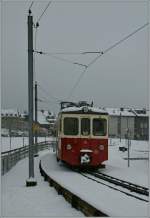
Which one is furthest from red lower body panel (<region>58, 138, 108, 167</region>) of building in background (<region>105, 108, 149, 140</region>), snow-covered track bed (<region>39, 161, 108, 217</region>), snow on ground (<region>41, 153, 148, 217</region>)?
building in background (<region>105, 108, 149, 140</region>)

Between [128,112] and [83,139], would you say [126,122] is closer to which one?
[128,112]

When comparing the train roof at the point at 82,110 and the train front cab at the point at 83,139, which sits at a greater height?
the train roof at the point at 82,110

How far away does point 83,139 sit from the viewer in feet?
62.4

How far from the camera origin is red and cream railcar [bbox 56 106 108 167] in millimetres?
18828

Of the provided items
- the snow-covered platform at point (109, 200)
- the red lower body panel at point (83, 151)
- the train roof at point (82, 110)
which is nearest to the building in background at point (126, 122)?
the train roof at point (82, 110)

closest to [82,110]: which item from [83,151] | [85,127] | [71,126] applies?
[85,127]

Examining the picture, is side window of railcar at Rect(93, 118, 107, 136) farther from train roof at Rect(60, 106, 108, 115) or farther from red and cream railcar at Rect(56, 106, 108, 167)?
train roof at Rect(60, 106, 108, 115)

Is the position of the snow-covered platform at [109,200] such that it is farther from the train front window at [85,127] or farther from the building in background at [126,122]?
the building in background at [126,122]

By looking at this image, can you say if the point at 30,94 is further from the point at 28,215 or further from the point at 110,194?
the point at 28,215

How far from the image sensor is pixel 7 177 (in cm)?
1827

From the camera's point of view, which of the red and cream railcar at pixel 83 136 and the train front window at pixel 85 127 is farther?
the train front window at pixel 85 127

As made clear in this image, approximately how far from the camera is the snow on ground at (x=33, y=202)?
9738 millimetres

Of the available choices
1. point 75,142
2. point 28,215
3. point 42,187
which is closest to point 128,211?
point 28,215

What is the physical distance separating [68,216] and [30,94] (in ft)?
23.5
